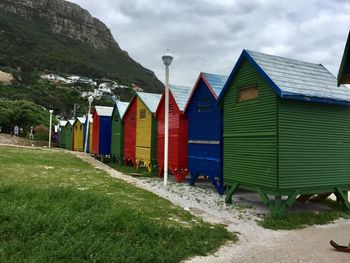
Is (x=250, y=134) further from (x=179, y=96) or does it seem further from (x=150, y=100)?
(x=150, y=100)

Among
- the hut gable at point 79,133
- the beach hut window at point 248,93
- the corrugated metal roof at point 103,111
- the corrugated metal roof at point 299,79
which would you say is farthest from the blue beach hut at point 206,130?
the hut gable at point 79,133

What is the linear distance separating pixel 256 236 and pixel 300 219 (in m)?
2.19

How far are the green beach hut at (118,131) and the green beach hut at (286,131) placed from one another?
1601 cm

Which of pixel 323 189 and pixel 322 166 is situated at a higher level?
pixel 322 166

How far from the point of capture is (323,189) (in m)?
11.8

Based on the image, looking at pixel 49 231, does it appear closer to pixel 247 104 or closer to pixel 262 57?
pixel 247 104

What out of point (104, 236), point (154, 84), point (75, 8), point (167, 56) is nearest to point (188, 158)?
point (167, 56)

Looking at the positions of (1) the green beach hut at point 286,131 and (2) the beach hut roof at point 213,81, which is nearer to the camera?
(1) the green beach hut at point 286,131

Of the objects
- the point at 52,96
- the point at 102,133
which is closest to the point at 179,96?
the point at 102,133

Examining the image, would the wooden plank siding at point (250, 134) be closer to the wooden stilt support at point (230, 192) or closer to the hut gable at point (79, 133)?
the wooden stilt support at point (230, 192)

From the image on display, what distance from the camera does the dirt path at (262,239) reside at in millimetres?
7323

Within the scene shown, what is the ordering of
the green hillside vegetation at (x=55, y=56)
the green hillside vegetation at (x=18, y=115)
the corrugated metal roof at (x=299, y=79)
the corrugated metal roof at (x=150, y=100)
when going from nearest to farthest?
the corrugated metal roof at (x=299, y=79), the corrugated metal roof at (x=150, y=100), the green hillside vegetation at (x=18, y=115), the green hillside vegetation at (x=55, y=56)

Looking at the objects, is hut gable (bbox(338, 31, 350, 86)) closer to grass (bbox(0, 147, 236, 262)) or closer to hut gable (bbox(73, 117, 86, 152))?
grass (bbox(0, 147, 236, 262))

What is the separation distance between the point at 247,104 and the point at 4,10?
143m
